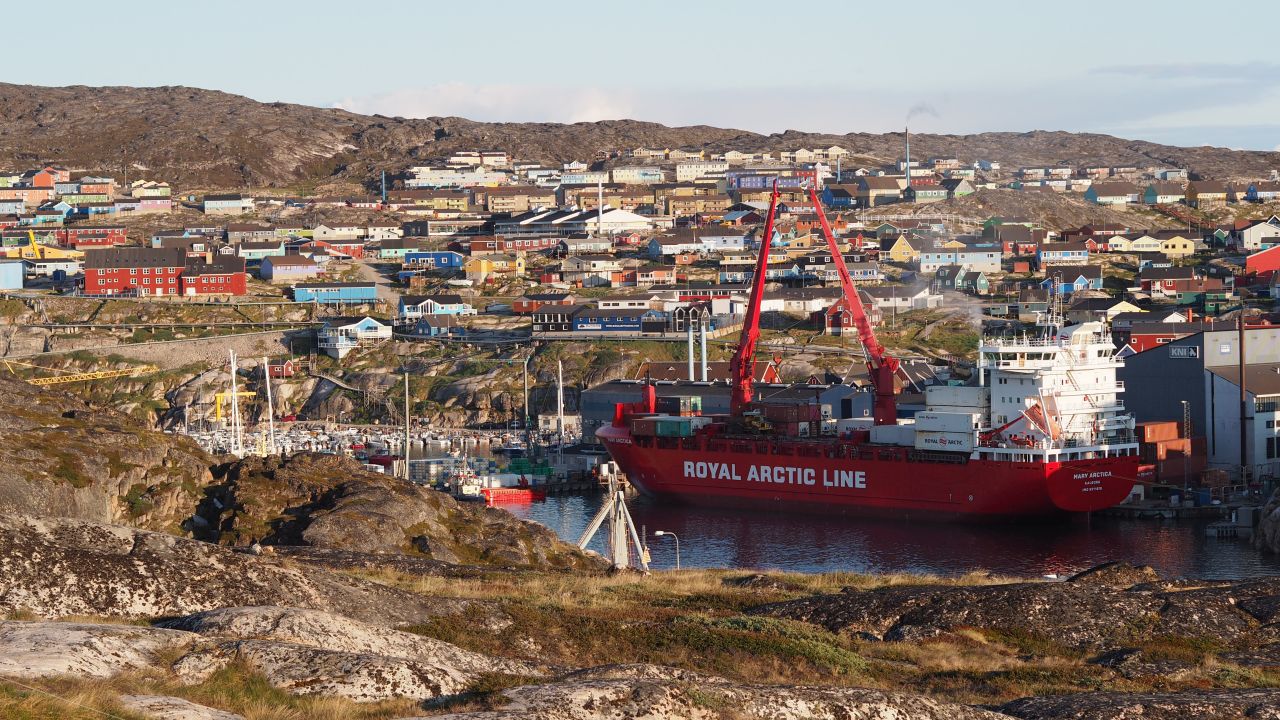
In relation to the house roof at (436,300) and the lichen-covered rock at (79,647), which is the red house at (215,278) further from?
the lichen-covered rock at (79,647)

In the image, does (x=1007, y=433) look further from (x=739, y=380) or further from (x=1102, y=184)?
(x=1102, y=184)

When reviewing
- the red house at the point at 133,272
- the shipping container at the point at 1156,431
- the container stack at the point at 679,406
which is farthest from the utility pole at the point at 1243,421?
the red house at the point at 133,272

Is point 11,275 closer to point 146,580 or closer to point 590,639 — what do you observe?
point 146,580

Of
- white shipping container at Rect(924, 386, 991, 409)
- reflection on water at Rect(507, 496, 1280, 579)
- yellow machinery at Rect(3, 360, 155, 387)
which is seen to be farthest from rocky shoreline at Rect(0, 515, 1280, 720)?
yellow machinery at Rect(3, 360, 155, 387)

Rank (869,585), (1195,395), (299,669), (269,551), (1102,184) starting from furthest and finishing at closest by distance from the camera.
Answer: (1102,184) < (1195,395) < (869,585) < (269,551) < (299,669)

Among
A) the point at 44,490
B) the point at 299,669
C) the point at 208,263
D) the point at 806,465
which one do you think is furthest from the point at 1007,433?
the point at 208,263

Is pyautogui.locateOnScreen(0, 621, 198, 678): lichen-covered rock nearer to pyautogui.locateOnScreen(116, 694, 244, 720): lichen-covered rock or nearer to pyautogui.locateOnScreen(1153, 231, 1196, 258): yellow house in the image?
pyautogui.locateOnScreen(116, 694, 244, 720): lichen-covered rock
